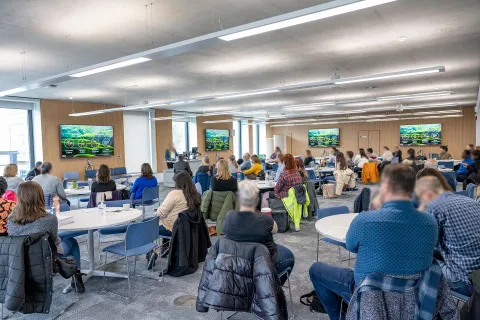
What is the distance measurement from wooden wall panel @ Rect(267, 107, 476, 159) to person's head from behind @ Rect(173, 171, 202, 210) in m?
15.7

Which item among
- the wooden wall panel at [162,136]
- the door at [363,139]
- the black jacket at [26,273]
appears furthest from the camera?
the door at [363,139]

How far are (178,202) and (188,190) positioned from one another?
0.22 m

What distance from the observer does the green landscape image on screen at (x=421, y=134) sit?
16250 mm

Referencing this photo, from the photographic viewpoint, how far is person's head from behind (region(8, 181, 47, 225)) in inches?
107

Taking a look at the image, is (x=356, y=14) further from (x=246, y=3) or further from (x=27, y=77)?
(x=27, y=77)

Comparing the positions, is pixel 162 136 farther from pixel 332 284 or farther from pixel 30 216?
pixel 332 284

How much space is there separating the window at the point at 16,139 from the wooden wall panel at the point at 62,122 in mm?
497

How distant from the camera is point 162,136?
45.8 feet

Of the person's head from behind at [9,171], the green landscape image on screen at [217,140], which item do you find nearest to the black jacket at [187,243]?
the person's head from behind at [9,171]

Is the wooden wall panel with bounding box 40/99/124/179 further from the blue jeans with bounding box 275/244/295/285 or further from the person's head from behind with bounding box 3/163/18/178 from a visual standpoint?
the blue jeans with bounding box 275/244/295/285

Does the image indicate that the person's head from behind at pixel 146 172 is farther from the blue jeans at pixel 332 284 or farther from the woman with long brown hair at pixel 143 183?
the blue jeans at pixel 332 284

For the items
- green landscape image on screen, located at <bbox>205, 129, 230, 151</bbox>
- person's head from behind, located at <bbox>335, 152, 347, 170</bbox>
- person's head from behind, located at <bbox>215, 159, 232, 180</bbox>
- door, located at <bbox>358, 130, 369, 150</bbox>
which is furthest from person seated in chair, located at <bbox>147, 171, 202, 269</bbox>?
door, located at <bbox>358, 130, 369, 150</bbox>

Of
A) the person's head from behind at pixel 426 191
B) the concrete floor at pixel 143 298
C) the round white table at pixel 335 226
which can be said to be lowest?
the concrete floor at pixel 143 298

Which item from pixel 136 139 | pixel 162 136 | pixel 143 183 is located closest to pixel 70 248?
pixel 143 183
